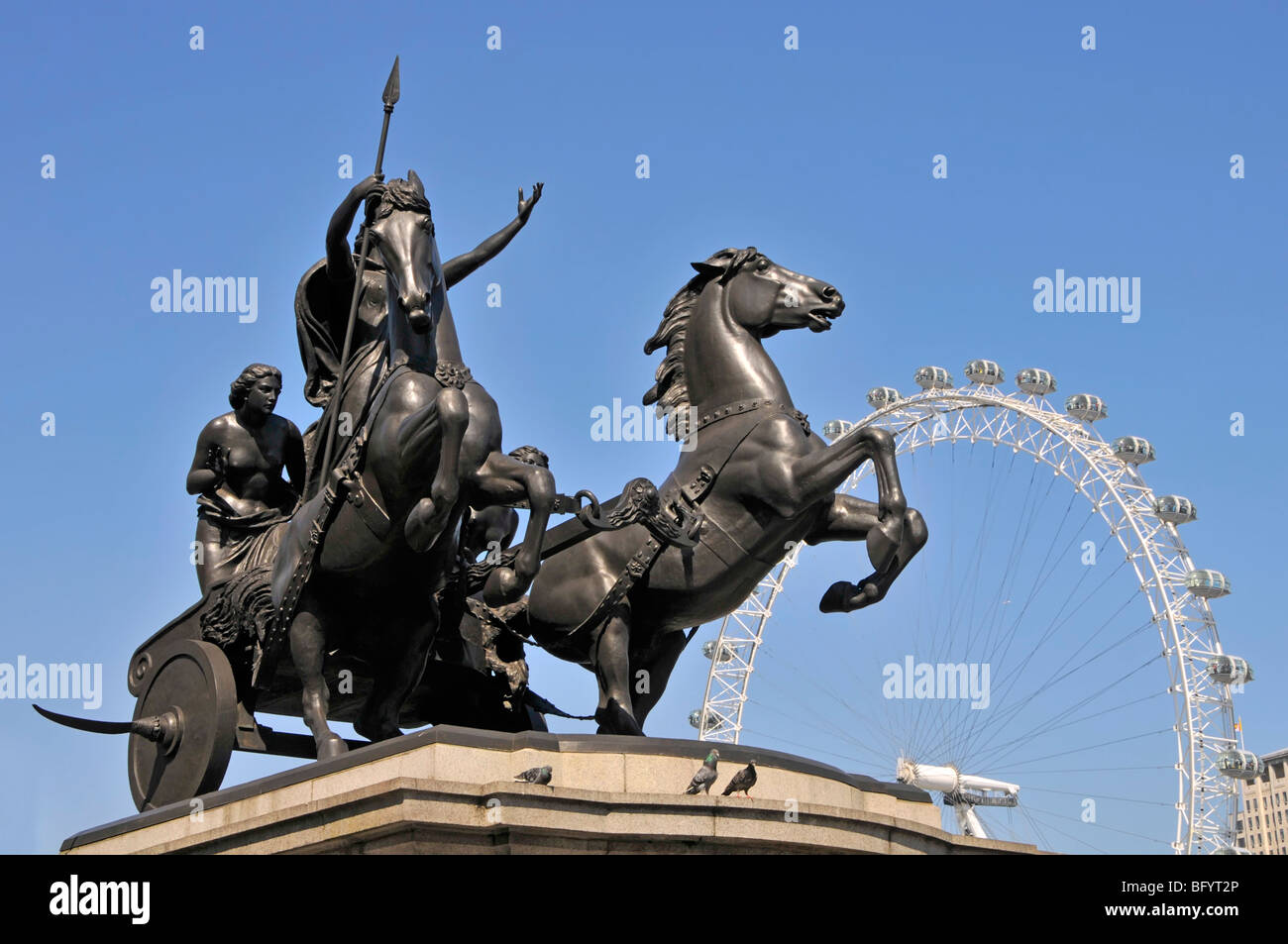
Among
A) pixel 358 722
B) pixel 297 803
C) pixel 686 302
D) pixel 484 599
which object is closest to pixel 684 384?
pixel 686 302

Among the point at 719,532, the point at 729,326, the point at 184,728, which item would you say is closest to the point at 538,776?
the point at 719,532

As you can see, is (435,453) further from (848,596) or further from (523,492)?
(848,596)

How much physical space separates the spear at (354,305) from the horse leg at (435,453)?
1.48 metres

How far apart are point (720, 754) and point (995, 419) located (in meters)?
44.5

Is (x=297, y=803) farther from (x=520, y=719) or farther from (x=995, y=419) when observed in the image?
(x=995, y=419)

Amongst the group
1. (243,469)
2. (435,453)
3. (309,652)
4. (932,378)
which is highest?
(932,378)

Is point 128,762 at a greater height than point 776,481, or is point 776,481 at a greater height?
point 776,481

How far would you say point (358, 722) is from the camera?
1348cm

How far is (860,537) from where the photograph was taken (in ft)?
45.3

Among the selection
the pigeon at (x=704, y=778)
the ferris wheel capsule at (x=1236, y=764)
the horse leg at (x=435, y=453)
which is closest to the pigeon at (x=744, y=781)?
the pigeon at (x=704, y=778)

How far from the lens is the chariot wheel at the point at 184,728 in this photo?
13.3 m

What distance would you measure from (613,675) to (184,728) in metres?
3.19
